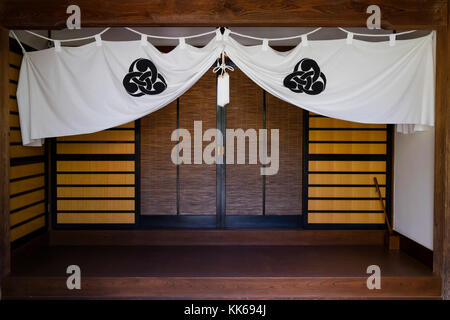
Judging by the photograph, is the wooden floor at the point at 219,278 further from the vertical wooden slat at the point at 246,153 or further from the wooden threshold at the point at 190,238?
the vertical wooden slat at the point at 246,153

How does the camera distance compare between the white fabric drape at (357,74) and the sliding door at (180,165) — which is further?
the sliding door at (180,165)

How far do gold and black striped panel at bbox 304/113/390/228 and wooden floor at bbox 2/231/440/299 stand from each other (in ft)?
3.12

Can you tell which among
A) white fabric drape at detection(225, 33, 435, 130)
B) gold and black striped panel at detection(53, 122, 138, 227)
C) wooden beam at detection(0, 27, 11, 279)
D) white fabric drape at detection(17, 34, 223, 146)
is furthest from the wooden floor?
A: white fabric drape at detection(225, 33, 435, 130)

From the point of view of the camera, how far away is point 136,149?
5.38 metres

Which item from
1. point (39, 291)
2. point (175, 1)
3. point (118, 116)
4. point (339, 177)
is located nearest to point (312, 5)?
point (175, 1)

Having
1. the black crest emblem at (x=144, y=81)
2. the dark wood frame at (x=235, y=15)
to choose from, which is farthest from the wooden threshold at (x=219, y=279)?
the black crest emblem at (x=144, y=81)

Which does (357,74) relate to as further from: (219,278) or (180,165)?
(180,165)

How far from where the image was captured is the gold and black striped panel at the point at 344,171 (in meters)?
5.38

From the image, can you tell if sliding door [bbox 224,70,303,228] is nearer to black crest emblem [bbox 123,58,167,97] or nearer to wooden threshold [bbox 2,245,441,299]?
wooden threshold [bbox 2,245,441,299]

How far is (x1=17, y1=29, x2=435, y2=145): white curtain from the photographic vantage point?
3.78 meters

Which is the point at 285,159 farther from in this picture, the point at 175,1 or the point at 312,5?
the point at 175,1

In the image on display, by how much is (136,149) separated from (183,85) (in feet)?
6.27

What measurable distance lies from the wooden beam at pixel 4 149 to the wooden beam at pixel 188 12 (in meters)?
0.29

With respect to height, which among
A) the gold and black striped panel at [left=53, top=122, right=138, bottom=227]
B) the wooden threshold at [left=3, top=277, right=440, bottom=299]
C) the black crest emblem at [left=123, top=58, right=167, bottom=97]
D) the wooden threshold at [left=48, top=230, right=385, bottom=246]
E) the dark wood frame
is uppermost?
the dark wood frame
